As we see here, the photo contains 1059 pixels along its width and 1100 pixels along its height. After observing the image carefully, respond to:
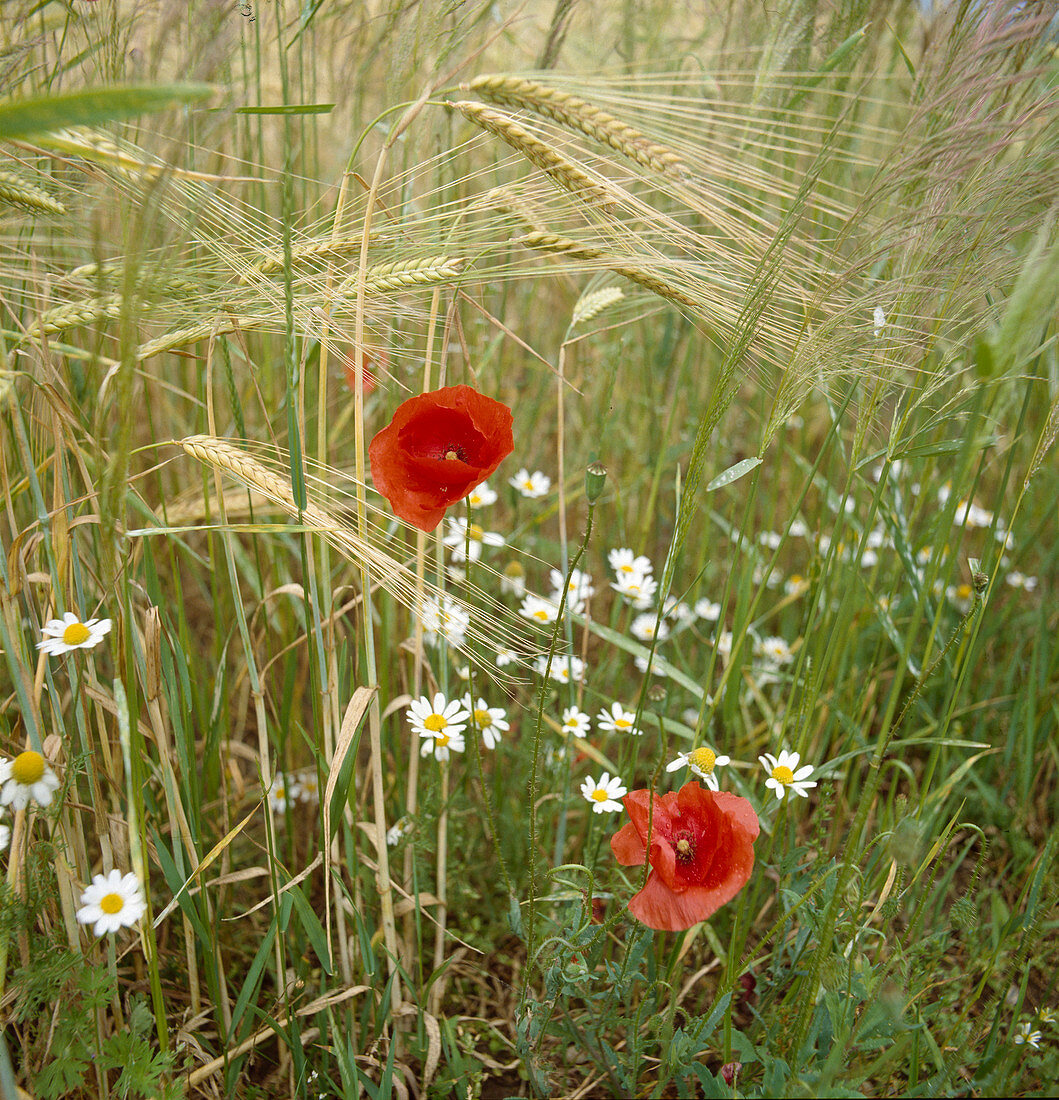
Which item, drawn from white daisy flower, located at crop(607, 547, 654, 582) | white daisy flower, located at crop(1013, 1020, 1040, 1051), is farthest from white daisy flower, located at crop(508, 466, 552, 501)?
white daisy flower, located at crop(1013, 1020, 1040, 1051)

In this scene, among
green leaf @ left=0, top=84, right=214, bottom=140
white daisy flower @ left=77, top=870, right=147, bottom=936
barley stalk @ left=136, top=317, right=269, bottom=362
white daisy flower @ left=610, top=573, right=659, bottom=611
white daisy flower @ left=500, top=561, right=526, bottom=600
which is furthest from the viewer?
white daisy flower @ left=500, top=561, right=526, bottom=600

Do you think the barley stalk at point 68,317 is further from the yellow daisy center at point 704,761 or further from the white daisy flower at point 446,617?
the yellow daisy center at point 704,761

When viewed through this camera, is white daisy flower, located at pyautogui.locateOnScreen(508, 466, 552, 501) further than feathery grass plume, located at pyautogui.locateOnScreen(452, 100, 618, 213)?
Yes

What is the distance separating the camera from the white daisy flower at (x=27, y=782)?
0.96 meters

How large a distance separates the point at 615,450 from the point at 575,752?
1.14 meters

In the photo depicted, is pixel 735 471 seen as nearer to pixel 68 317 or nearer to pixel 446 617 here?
pixel 446 617

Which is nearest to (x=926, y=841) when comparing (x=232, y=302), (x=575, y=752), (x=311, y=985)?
(x=575, y=752)

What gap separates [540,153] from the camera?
1.03 metres

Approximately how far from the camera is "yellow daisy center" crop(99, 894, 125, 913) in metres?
0.96

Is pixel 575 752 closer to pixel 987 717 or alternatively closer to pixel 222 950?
pixel 222 950

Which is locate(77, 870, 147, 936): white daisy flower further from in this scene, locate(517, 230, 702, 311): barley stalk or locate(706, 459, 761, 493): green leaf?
locate(517, 230, 702, 311): barley stalk

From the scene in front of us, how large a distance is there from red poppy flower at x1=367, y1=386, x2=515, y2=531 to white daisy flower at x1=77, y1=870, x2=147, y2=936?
1.77ft

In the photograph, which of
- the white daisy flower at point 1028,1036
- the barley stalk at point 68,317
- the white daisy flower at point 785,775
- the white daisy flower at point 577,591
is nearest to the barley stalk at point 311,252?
the barley stalk at point 68,317

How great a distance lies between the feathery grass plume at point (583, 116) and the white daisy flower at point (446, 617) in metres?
0.61
